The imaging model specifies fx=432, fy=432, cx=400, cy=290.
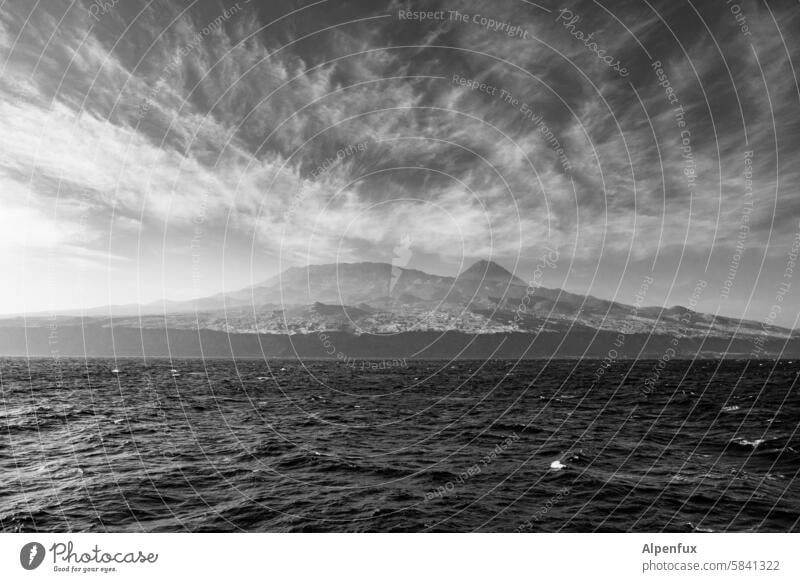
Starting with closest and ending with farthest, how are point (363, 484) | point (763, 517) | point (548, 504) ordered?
point (763, 517) < point (548, 504) < point (363, 484)

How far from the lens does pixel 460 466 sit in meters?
28.5
